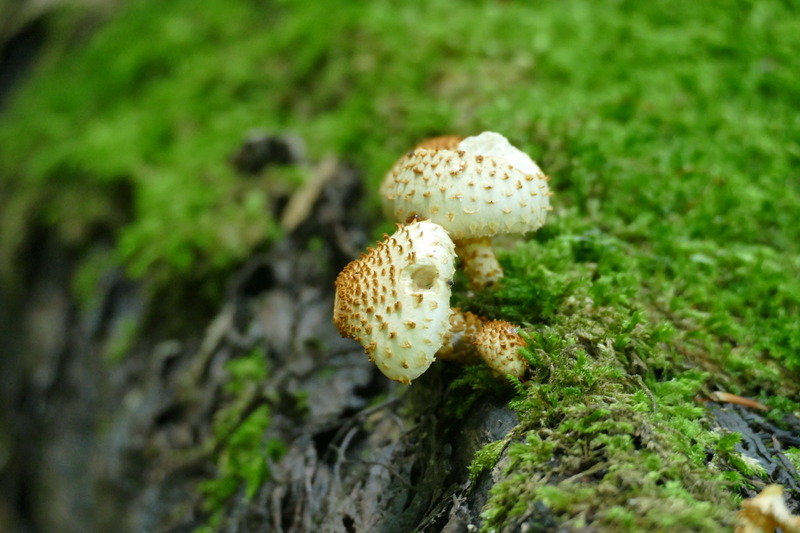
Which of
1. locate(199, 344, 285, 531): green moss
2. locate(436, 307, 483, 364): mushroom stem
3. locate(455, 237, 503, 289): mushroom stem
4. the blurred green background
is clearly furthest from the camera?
the blurred green background

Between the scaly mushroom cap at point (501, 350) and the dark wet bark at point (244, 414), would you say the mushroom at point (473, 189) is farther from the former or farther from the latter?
the dark wet bark at point (244, 414)

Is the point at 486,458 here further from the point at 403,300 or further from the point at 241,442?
the point at 241,442

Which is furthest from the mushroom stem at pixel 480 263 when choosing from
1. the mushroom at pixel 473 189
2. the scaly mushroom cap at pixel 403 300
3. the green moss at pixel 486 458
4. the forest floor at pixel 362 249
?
the green moss at pixel 486 458

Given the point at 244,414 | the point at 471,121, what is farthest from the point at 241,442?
the point at 471,121

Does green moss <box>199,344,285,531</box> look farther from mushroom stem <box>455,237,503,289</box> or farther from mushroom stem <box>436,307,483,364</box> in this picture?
mushroom stem <box>455,237,503,289</box>

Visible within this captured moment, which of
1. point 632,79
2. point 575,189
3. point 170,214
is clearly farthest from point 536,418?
point 170,214

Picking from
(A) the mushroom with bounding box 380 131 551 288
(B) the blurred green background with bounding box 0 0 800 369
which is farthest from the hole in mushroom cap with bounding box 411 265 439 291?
(B) the blurred green background with bounding box 0 0 800 369

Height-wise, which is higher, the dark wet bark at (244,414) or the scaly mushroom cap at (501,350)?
the scaly mushroom cap at (501,350)
